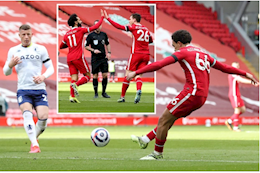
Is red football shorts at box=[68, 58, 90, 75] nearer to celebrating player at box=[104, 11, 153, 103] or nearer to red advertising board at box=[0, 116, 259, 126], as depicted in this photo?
celebrating player at box=[104, 11, 153, 103]

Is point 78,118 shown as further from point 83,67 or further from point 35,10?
point 83,67

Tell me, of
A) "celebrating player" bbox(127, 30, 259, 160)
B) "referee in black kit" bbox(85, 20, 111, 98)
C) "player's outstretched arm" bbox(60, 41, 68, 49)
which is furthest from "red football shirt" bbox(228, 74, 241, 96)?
"celebrating player" bbox(127, 30, 259, 160)

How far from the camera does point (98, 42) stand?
1188cm

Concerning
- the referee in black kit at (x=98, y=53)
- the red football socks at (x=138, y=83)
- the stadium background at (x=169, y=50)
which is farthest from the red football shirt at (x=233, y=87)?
→ the referee in black kit at (x=98, y=53)

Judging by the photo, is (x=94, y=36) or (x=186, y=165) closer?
(x=186, y=165)

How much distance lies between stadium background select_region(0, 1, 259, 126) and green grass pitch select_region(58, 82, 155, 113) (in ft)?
14.1

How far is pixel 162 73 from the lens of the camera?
19.8 m

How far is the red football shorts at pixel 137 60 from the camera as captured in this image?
38.2 feet

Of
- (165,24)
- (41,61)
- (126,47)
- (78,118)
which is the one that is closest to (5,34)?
(78,118)

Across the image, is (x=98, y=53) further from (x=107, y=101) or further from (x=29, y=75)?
(x=29, y=75)

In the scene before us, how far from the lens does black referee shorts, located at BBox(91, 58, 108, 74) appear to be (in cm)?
1205

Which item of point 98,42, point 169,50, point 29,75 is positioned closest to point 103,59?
point 98,42

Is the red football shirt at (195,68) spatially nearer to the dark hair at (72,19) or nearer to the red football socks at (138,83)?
the red football socks at (138,83)

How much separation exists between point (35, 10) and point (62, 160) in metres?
11.1
